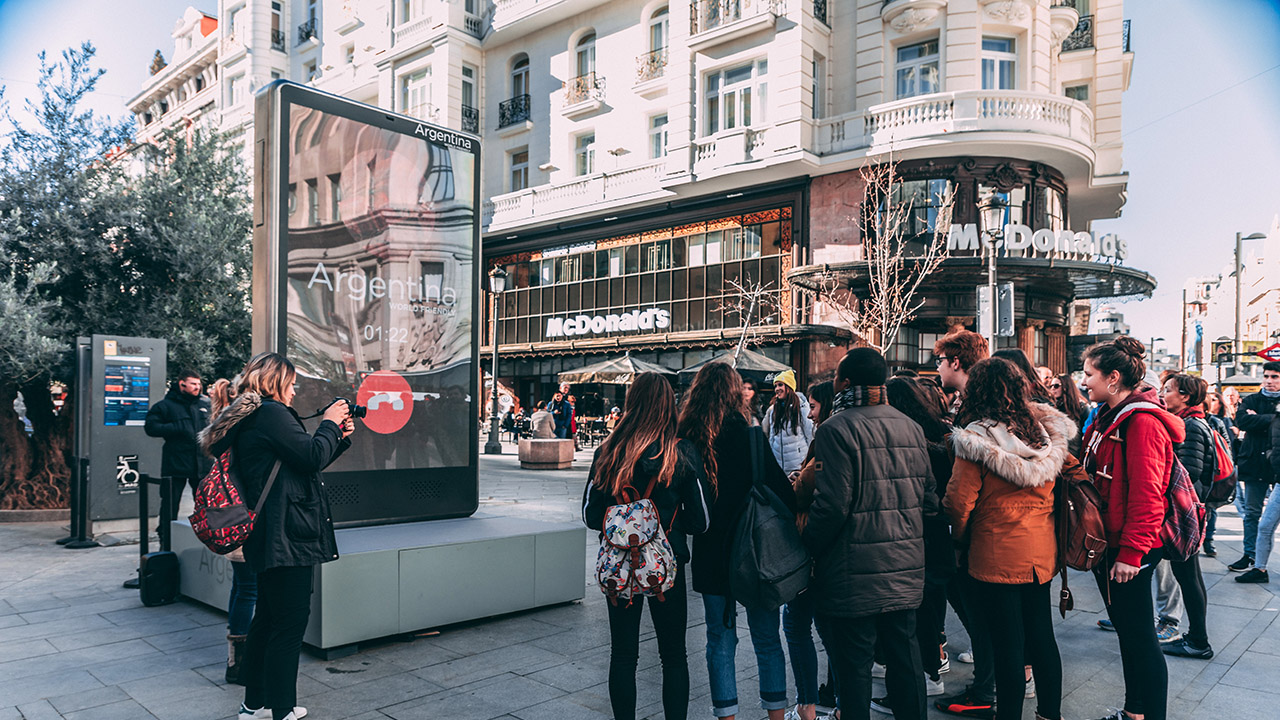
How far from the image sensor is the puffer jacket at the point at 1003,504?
3615 millimetres

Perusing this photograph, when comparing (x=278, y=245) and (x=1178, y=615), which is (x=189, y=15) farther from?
(x=1178, y=615)

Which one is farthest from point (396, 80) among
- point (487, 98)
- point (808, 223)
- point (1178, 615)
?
point (1178, 615)

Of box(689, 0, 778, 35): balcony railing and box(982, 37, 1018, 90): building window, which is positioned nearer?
box(982, 37, 1018, 90): building window

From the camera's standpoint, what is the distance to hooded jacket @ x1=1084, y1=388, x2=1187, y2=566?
369cm

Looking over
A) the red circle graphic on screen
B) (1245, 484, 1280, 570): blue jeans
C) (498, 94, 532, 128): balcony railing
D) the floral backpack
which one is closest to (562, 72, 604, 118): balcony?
(498, 94, 532, 128): balcony railing

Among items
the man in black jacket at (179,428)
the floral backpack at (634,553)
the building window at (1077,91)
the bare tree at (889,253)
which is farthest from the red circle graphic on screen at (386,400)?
the building window at (1077,91)

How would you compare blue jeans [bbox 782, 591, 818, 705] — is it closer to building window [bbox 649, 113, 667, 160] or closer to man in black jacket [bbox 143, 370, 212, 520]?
man in black jacket [bbox 143, 370, 212, 520]

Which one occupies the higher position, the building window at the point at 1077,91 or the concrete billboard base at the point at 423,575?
the building window at the point at 1077,91

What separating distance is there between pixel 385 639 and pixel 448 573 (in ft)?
1.88

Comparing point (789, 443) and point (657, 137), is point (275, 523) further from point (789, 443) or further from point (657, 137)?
point (657, 137)

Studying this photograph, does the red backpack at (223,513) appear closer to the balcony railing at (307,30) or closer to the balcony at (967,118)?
the balcony at (967,118)

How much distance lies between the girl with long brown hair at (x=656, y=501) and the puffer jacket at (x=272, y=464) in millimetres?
1326

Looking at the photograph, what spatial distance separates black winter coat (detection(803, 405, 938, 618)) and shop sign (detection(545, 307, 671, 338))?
20.9 metres

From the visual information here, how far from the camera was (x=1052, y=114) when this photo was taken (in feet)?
62.2
